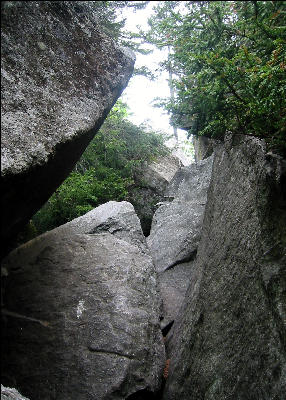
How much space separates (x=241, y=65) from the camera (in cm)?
423

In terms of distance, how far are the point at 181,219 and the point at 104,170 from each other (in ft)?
13.2

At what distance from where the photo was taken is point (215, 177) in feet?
18.8

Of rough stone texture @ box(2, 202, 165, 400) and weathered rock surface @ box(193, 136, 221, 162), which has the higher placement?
weathered rock surface @ box(193, 136, 221, 162)

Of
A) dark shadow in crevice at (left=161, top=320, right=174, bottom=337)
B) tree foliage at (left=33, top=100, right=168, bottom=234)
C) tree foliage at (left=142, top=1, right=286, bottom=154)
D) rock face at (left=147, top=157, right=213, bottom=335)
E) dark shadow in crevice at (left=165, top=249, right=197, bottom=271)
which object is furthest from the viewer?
tree foliage at (left=33, top=100, right=168, bottom=234)

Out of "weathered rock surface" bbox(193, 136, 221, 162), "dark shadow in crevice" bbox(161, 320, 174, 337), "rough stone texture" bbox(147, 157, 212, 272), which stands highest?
"weathered rock surface" bbox(193, 136, 221, 162)

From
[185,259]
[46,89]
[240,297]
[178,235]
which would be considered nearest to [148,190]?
[178,235]

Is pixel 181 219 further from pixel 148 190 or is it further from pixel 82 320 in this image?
pixel 82 320

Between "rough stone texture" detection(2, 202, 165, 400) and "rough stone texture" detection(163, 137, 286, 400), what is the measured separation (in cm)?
73

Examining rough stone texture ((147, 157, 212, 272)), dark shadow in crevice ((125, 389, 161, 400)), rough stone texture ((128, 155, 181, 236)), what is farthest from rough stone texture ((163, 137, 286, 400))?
rough stone texture ((128, 155, 181, 236))

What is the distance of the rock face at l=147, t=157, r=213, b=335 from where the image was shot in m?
7.11

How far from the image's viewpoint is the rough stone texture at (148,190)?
11.4 metres

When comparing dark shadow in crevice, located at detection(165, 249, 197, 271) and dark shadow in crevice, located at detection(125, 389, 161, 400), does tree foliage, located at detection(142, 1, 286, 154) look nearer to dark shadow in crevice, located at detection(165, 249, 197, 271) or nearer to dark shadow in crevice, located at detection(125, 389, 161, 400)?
dark shadow in crevice, located at detection(165, 249, 197, 271)

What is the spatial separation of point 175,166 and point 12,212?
11198 millimetres

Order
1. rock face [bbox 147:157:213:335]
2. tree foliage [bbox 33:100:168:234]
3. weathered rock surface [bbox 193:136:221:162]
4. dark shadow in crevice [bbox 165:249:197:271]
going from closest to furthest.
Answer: rock face [bbox 147:157:213:335] → dark shadow in crevice [bbox 165:249:197:271] → tree foliage [bbox 33:100:168:234] → weathered rock surface [bbox 193:136:221:162]
